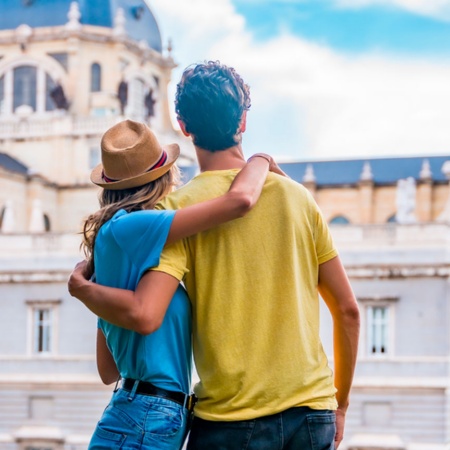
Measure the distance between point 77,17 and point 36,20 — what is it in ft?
5.80

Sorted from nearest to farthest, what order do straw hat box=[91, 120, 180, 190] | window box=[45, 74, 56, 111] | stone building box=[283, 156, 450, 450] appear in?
straw hat box=[91, 120, 180, 190]
stone building box=[283, 156, 450, 450]
window box=[45, 74, 56, 111]

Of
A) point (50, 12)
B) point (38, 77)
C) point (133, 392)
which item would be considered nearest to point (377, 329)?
point (38, 77)

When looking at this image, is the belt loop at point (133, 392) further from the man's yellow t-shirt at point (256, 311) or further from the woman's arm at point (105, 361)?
the woman's arm at point (105, 361)

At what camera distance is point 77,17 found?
52938 mm

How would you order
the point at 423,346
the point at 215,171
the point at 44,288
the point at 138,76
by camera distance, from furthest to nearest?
1. the point at 138,76
2. the point at 44,288
3. the point at 423,346
4. the point at 215,171

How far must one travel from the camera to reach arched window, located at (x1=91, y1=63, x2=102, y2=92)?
5375 cm

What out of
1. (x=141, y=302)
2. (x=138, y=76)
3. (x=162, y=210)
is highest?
(x=138, y=76)

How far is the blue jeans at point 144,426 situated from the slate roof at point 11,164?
147ft

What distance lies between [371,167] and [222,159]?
51221 mm

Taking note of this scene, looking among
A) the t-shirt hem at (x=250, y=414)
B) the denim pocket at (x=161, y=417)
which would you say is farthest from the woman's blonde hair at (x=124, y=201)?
the t-shirt hem at (x=250, y=414)

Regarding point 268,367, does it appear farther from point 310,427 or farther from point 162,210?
point 162,210

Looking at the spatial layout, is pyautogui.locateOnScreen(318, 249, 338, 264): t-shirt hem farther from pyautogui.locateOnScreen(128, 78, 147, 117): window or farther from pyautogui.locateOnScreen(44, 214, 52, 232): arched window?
pyautogui.locateOnScreen(128, 78, 147, 117): window

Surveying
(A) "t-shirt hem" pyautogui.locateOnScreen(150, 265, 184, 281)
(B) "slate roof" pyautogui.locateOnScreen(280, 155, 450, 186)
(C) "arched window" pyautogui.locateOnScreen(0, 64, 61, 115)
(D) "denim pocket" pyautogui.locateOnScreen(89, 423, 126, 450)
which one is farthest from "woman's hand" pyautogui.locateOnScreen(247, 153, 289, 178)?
(C) "arched window" pyautogui.locateOnScreen(0, 64, 61, 115)

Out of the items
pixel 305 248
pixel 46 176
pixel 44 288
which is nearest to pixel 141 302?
pixel 305 248
